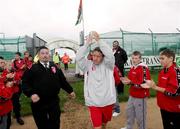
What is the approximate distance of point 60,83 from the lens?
6535mm

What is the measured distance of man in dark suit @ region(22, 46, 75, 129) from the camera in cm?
611

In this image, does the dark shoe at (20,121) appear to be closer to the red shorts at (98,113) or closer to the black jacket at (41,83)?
the black jacket at (41,83)

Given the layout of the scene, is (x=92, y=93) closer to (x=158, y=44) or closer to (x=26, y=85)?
(x=26, y=85)

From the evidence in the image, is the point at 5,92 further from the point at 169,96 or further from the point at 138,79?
the point at 169,96

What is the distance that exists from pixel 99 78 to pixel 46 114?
112 cm

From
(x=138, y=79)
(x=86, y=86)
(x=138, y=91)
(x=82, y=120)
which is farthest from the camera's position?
(x=82, y=120)

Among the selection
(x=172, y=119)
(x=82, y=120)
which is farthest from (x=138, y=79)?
(x=82, y=120)

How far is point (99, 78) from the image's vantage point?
627 cm

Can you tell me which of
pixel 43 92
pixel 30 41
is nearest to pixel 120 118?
pixel 43 92

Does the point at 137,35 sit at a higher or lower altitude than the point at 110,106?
A: higher

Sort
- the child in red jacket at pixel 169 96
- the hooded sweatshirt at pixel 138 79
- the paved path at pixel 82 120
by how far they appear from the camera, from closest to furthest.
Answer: the child in red jacket at pixel 169 96, the hooded sweatshirt at pixel 138 79, the paved path at pixel 82 120

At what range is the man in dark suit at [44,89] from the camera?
20.1ft

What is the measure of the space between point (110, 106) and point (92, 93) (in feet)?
1.38

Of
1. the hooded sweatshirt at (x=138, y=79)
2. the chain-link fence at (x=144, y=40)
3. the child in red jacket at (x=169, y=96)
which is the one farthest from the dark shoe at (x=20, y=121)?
the chain-link fence at (x=144, y=40)
